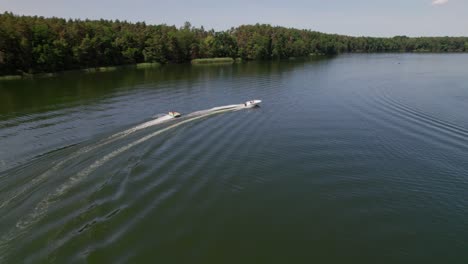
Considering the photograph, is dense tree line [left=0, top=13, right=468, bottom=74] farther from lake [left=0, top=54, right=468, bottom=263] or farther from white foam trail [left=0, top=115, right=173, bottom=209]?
white foam trail [left=0, top=115, right=173, bottom=209]

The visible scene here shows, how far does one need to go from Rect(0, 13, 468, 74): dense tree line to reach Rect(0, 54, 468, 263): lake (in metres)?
51.5

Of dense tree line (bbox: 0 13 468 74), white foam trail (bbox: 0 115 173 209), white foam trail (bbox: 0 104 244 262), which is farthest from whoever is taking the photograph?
dense tree line (bbox: 0 13 468 74)

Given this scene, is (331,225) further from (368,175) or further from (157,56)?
(157,56)

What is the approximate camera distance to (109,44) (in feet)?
321

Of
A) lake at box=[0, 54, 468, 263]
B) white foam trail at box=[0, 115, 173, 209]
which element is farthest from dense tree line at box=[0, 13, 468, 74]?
white foam trail at box=[0, 115, 173, 209]

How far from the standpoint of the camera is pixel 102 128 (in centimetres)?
2719

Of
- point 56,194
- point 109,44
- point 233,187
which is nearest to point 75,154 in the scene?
point 56,194

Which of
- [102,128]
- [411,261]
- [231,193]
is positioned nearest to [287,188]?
[231,193]

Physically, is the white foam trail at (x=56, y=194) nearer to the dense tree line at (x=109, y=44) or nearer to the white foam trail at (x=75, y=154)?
the white foam trail at (x=75, y=154)

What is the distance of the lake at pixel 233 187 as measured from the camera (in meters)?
13.0

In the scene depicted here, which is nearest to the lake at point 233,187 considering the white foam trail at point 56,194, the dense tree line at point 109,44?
the white foam trail at point 56,194

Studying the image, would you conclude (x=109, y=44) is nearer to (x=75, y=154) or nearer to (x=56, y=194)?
(x=75, y=154)

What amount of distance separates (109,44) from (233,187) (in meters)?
94.7

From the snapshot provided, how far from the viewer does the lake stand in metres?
13.0
